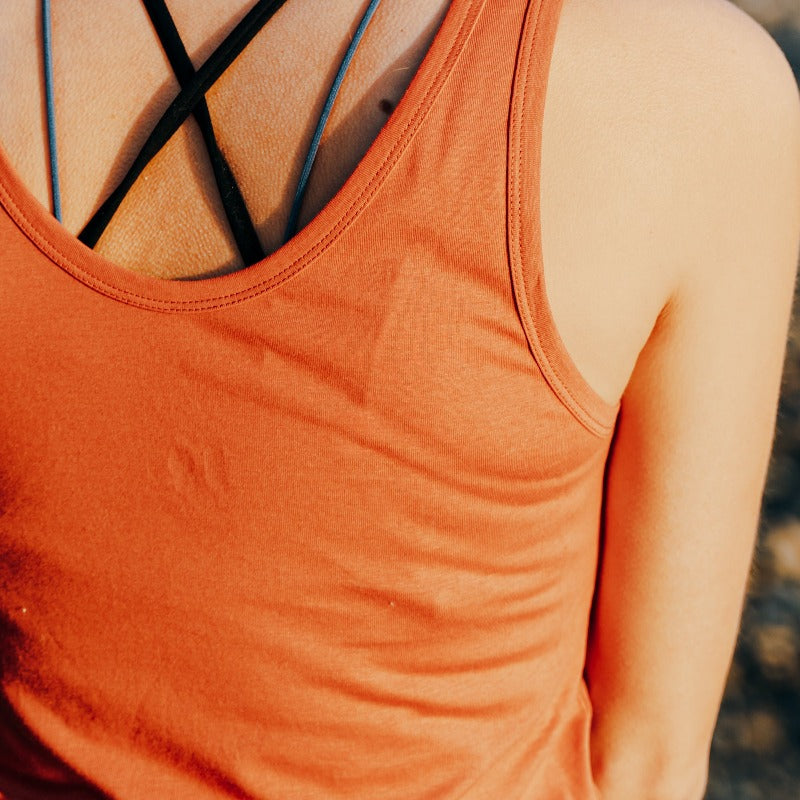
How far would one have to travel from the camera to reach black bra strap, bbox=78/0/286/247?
0.80 metres

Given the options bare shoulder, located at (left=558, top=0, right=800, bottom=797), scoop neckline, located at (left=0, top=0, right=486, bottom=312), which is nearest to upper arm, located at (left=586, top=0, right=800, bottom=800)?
A: bare shoulder, located at (left=558, top=0, right=800, bottom=797)

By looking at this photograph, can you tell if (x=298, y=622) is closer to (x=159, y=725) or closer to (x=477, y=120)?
(x=159, y=725)

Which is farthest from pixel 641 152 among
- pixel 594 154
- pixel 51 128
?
pixel 51 128

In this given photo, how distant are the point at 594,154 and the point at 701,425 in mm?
343

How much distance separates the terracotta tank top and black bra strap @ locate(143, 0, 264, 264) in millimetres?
66

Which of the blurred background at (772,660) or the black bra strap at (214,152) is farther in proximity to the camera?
the blurred background at (772,660)

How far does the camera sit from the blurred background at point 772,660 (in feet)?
8.03

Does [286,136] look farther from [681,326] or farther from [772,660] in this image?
[772,660]

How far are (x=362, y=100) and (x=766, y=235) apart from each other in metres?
0.42

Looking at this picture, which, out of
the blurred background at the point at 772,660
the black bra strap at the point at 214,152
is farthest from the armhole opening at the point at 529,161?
the blurred background at the point at 772,660

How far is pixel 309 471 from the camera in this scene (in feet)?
2.64

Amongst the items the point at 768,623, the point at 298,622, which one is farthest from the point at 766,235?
the point at 768,623

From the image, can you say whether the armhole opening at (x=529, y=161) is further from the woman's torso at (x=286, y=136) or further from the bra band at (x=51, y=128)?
the bra band at (x=51, y=128)

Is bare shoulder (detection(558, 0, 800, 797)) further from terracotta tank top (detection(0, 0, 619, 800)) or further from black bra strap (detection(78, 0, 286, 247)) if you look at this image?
black bra strap (detection(78, 0, 286, 247))
